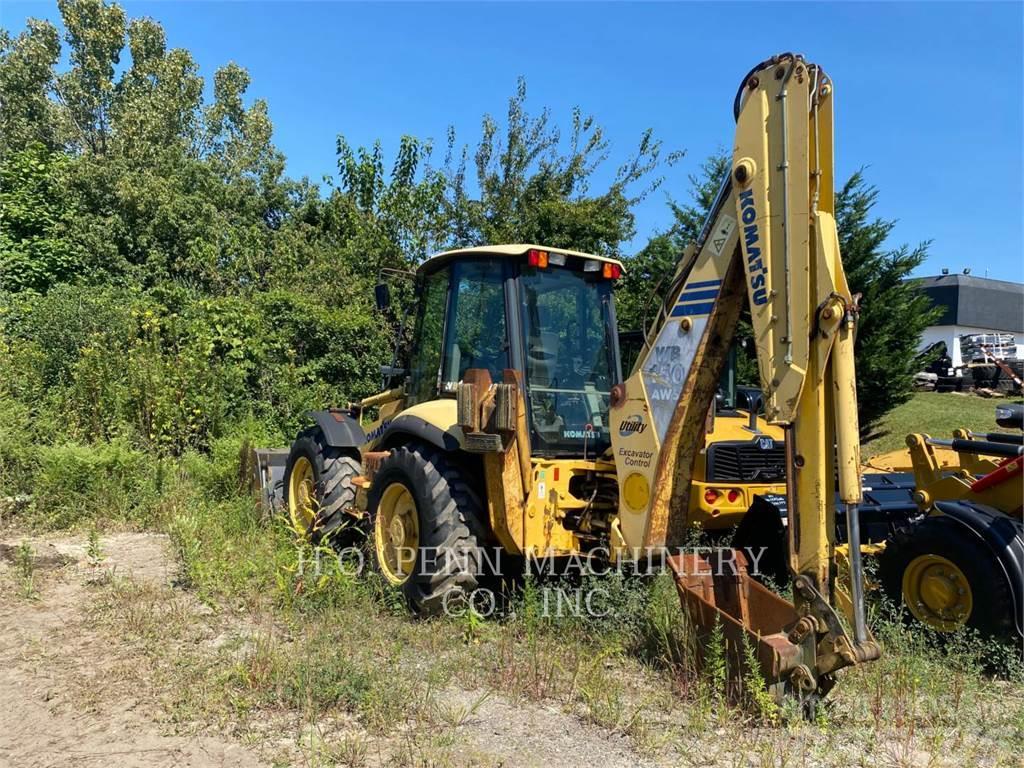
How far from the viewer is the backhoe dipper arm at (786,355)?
3465mm

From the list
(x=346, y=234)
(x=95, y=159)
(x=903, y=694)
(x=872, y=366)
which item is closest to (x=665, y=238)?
(x=872, y=366)

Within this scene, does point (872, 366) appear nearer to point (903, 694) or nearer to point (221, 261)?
point (903, 694)

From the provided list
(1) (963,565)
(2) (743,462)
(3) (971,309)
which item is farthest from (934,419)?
(3) (971,309)

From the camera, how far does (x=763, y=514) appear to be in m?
5.29

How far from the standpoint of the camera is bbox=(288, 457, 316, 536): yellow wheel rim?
7133 millimetres

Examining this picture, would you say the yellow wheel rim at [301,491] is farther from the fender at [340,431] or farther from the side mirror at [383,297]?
the side mirror at [383,297]

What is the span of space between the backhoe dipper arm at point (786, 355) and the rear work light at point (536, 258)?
1.22 m

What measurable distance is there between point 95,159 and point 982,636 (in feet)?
58.9

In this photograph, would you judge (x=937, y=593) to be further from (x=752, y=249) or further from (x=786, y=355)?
(x=752, y=249)

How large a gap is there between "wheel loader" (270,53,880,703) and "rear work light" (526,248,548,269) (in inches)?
0.6

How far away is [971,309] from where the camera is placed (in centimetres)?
3412

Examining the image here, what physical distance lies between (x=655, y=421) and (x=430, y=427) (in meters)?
1.71

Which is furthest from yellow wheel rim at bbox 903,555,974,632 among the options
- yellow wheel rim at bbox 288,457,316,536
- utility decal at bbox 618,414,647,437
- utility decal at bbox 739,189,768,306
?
yellow wheel rim at bbox 288,457,316,536

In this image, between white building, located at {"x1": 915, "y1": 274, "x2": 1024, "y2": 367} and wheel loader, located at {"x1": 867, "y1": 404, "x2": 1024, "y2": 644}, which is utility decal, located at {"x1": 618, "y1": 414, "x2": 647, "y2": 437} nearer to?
wheel loader, located at {"x1": 867, "y1": 404, "x2": 1024, "y2": 644}
